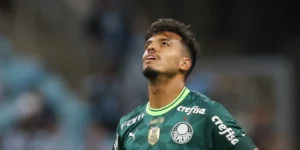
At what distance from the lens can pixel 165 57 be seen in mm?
4930

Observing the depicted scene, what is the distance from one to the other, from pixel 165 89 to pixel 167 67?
0.52 feet

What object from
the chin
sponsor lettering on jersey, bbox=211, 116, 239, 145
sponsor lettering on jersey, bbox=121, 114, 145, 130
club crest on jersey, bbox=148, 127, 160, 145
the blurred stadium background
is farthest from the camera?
the blurred stadium background

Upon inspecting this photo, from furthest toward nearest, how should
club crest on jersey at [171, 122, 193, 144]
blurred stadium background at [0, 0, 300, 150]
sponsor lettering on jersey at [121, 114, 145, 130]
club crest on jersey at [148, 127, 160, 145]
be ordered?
blurred stadium background at [0, 0, 300, 150] < sponsor lettering on jersey at [121, 114, 145, 130] < club crest on jersey at [148, 127, 160, 145] < club crest on jersey at [171, 122, 193, 144]

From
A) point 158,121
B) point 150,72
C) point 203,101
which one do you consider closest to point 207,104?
point 203,101

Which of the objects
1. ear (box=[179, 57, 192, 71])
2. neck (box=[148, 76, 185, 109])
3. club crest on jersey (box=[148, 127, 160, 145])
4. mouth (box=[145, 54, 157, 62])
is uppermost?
mouth (box=[145, 54, 157, 62])

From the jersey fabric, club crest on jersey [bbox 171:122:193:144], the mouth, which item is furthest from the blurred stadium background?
club crest on jersey [bbox 171:122:193:144]

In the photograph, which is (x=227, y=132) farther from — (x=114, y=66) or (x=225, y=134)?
(x=114, y=66)

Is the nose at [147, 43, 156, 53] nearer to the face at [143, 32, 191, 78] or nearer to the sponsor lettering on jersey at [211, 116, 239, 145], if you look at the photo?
the face at [143, 32, 191, 78]

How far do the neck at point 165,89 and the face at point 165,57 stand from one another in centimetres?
6

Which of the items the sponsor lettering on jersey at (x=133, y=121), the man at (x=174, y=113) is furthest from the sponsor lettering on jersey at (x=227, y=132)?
the sponsor lettering on jersey at (x=133, y=121)

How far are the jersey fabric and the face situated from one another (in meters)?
0.18

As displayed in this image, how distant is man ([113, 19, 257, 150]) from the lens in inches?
177

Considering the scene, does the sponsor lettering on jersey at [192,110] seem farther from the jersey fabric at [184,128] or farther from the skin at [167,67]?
the skin at [167,67]

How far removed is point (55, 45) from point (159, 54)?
652 cm
